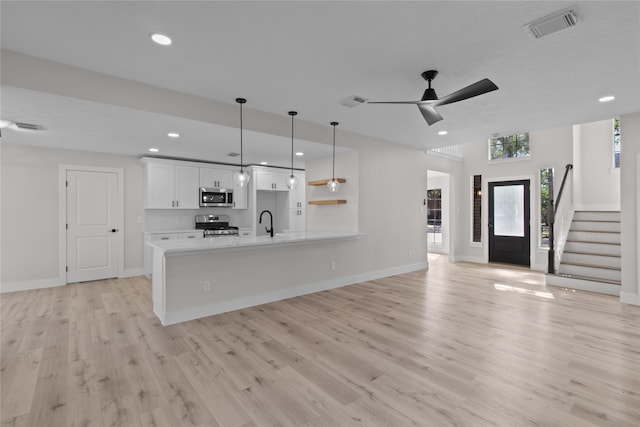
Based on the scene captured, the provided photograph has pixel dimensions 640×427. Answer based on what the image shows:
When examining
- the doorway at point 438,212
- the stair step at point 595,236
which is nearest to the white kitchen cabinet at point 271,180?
the doorway at point 438,212

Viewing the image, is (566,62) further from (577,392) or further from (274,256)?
(274,256)

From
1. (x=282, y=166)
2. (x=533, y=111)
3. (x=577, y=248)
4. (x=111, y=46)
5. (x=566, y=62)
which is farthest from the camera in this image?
(x=282, y=166)

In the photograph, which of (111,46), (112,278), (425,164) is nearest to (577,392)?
(111,46)

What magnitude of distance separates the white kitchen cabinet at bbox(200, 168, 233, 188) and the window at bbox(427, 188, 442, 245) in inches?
228

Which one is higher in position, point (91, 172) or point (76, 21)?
point (76, 21)

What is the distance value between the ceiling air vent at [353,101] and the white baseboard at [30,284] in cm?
567

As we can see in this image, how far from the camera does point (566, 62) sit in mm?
2734

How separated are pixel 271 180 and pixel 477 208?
5.24 m

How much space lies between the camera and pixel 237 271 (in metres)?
4.04

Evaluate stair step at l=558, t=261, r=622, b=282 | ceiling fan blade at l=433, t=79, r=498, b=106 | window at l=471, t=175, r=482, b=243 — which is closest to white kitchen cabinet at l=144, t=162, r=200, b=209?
ceiling fan blade at l=433, t=79, r=498, b=106

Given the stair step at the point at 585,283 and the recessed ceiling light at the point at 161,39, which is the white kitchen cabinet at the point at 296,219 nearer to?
the stair step at the point at 585,283

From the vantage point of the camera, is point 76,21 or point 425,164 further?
point 425,164

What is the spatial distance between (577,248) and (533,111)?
3.11m

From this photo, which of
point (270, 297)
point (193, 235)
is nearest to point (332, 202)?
point (270, 297)
